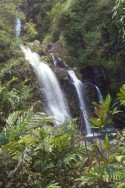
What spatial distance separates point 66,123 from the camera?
Answer: 875 centimetres

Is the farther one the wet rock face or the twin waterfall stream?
the wet rock face

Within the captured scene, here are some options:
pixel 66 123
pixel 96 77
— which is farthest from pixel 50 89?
pixel 66 123

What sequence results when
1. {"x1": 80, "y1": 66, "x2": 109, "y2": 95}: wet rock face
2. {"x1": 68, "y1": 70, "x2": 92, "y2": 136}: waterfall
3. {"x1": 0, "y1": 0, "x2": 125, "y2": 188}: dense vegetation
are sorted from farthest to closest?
1. {"x1": 80, "y1": 66, "x2": 109, "y2": 95}: wet rock face
2. {"x1": 68, "y1": 70, "x2": 92, "y2": 136}: waterfall
3. {"x1": 0, "y1": 0, "x2": 125, "y2": 188}: dense vegetation

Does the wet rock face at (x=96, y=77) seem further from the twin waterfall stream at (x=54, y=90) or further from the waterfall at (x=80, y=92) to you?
the waterfall at (x=80, y=92)

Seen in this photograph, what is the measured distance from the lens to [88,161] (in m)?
7.30

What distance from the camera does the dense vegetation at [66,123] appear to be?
6.40 metres

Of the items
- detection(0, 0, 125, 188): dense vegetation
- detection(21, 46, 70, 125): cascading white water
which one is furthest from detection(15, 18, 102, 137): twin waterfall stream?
detection(0, 0, 125, 188): dense vegetation

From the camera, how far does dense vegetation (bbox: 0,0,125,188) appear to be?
640cm

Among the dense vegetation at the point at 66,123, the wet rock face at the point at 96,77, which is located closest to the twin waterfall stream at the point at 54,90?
the wet rock face at the point at 96,77

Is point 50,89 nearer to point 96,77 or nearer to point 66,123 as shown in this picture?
point 96,77

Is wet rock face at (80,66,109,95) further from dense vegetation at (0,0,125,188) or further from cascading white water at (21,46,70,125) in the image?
cascading white water at (21,46,70,125)

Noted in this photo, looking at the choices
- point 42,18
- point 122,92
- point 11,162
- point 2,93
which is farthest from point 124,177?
point 42,18

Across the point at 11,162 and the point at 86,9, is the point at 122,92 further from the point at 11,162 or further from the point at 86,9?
the point at 86,9

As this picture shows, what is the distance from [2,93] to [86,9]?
14.7 metres
